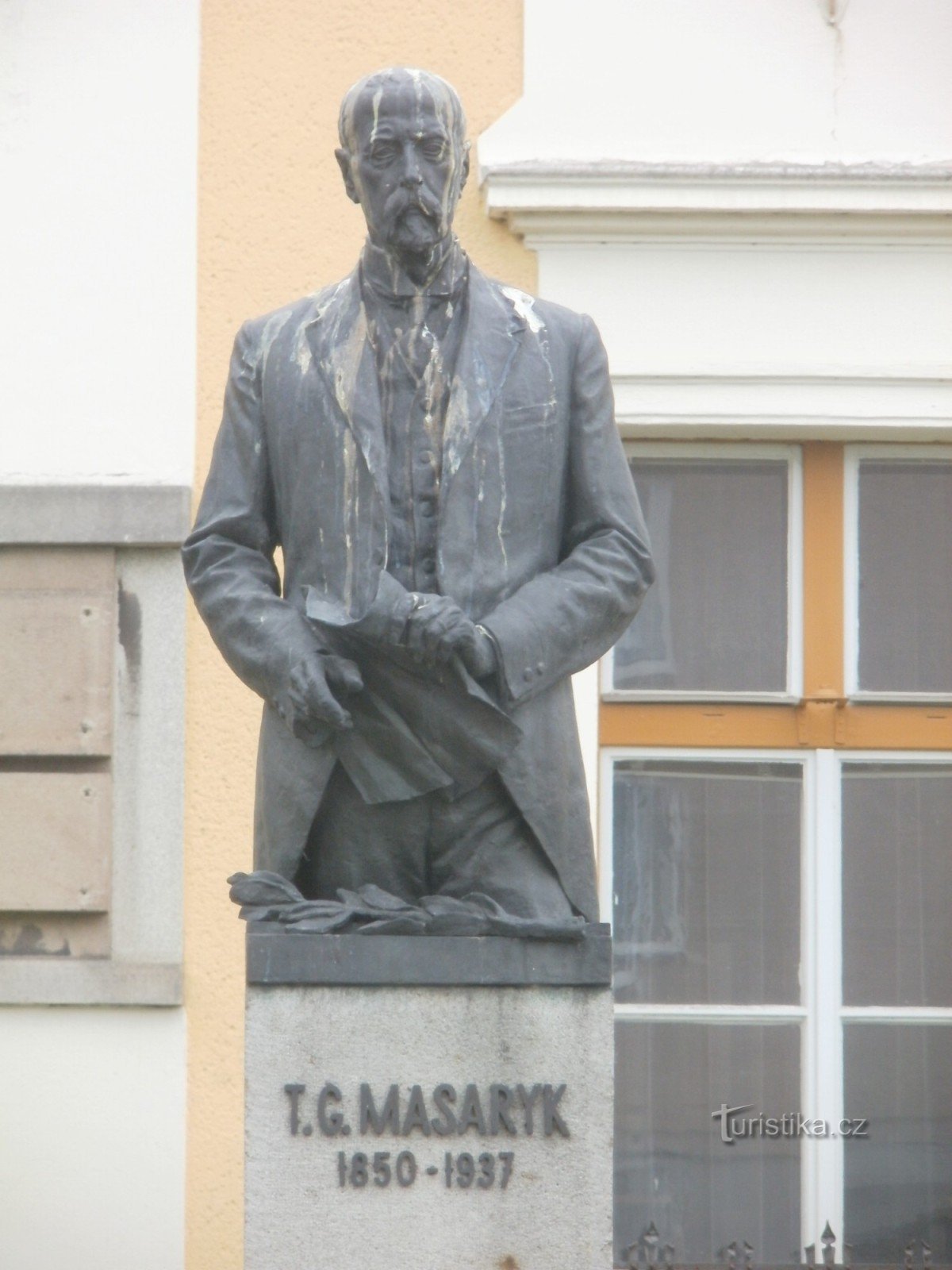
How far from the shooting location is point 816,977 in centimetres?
773

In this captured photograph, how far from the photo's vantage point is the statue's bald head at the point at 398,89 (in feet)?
14.6

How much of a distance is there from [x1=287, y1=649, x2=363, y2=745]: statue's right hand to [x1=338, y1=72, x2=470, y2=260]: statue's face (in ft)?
2.23

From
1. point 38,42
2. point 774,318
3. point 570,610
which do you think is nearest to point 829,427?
point 774,318

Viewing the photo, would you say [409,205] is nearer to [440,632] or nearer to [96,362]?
[440,632]

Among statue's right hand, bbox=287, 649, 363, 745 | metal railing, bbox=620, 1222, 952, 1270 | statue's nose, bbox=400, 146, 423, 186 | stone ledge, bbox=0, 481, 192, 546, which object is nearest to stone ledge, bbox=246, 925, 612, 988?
statue's right hand, bbox=287, 649, 363, 745

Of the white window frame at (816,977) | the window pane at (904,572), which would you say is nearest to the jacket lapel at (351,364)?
the white window frame at (816,977)

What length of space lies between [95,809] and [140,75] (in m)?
1.97

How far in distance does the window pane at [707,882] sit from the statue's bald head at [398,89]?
11.6 feet

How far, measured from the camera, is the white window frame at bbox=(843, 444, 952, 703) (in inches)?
307

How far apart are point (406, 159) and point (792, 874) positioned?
3735 mm

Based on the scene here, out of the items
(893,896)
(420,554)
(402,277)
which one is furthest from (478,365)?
(893,896)

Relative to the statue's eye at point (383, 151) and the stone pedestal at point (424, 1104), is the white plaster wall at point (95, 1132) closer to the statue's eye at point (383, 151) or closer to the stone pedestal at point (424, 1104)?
the stone pedestal at point (424, 1104)

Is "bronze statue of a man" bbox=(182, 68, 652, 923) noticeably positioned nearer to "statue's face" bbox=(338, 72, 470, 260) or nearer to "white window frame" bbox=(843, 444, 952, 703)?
"statue's face" bbox=(338, 72, 470, 260)

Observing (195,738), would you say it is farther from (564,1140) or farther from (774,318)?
(564,1140)
